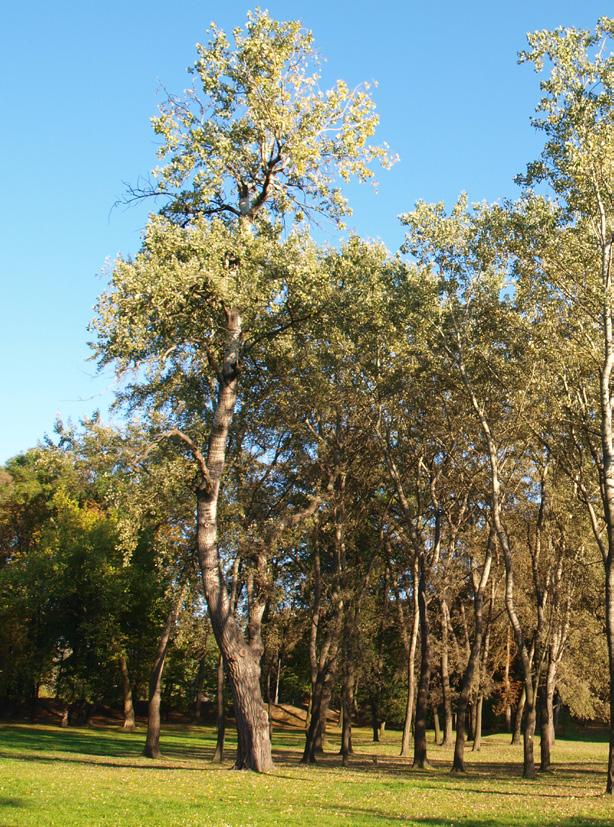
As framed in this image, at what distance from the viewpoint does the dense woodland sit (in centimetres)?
2145

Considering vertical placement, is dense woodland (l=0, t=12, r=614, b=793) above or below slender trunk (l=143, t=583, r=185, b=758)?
above

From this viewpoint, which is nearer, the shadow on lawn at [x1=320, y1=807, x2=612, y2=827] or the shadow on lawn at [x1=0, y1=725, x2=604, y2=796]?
the shadow on lawn at [x1=320, y1=807, x2=612, y2=827]

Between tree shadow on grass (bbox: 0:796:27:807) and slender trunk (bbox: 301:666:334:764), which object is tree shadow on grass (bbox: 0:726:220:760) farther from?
tree shadow on grass (bbox: 0:796:27:807)

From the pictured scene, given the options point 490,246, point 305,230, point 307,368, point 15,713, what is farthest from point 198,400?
point 15,713

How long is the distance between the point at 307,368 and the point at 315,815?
1643 cm

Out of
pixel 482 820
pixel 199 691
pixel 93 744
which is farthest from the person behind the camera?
pixel 199 691

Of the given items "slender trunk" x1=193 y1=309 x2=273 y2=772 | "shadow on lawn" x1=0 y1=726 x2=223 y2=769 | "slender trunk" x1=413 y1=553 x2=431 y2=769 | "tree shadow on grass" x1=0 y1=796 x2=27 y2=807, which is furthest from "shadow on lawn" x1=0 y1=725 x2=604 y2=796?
"tree shadow on grass" x1=0 y1=796 x2=27 y2=807

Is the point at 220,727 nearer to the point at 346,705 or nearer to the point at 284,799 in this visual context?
the point at 346,705

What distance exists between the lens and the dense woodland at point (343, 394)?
21.5 metres

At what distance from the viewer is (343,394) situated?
103ft

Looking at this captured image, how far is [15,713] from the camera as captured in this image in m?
63.9

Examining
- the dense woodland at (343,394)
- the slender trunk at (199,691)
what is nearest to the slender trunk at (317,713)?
the dense woodland at (343,394)

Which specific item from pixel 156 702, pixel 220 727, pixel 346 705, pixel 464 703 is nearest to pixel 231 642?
pixel 464 703

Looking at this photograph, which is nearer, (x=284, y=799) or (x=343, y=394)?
(x=284, y=799)
